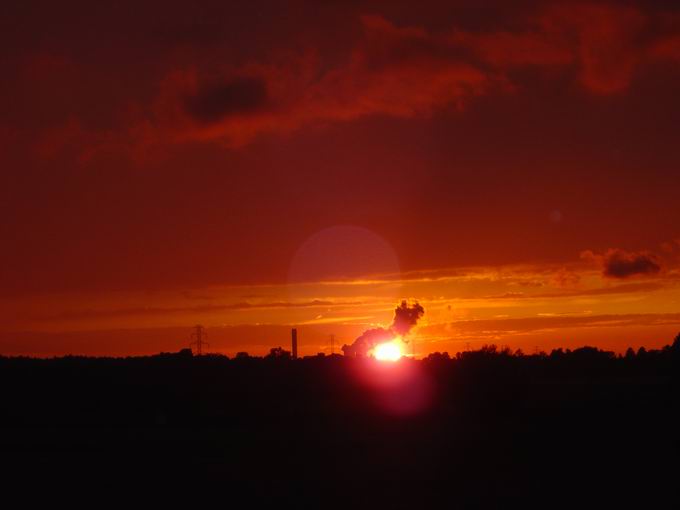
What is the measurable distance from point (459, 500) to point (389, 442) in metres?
11.1

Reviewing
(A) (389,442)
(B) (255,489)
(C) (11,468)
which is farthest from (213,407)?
(B) (255,489)

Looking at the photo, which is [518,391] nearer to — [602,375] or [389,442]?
[389,442]

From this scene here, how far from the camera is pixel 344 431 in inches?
1468

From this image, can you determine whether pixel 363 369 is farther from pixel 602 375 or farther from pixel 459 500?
pixel 459 500

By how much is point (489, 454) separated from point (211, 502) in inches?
413

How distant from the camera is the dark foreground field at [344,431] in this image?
23.6 metres

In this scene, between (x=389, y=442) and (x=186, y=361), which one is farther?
(x=186, y=361)

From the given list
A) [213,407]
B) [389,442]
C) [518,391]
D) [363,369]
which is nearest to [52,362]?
[213,407]

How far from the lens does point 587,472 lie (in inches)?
993

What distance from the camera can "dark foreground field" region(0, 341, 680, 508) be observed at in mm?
23562

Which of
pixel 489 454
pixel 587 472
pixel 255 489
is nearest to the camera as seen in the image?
pixel 255 489

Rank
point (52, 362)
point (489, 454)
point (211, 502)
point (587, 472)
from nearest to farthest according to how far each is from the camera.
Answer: point (211, 502)
point (587, 472)
point (489, 454)
point (52, 362)

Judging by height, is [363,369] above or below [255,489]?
above

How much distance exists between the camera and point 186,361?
63469mm
